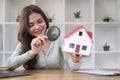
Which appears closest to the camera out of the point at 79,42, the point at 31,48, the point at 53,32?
the point at 79,42

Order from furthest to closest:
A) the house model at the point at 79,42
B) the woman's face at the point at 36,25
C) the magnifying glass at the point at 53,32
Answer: the woman's face at the point at 36,25 < the magnifying glass at the point at 53,32 < the house model at the point at 79,42

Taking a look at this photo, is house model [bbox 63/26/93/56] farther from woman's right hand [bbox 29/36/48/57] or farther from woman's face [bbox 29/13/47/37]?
woman's face [bbox 29/13/47/37]

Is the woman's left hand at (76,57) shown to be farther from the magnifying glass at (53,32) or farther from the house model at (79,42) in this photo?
the magnifying glass at (53,32)

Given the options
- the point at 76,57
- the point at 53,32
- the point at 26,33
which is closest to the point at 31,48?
Answer: the point at 26,33

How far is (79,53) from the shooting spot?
5.03ft

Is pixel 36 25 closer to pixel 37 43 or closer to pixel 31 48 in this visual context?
pixel 31 48

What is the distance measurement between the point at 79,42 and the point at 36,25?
0.54 metres

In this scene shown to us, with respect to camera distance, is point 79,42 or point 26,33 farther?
point 26,33

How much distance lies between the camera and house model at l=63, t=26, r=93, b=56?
1533mm

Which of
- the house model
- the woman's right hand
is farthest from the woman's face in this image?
the house model

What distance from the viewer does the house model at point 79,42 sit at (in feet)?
5.03

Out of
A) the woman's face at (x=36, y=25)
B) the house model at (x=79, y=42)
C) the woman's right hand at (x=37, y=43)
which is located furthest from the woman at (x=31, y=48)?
the house model at (x=79, y=42)

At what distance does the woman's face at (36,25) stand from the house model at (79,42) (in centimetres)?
47

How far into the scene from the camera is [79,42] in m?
1.53
